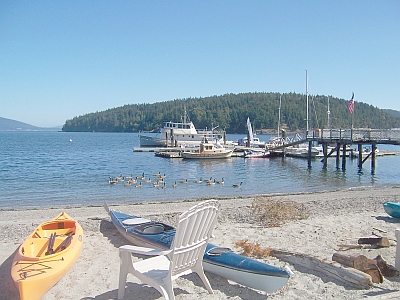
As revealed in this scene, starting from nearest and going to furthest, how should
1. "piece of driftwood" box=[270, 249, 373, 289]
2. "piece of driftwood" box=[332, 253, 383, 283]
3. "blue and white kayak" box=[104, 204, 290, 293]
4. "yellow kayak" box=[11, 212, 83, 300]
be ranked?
"yellow kayak" box=[11, 212, 83, 300] < "blue and white kayak" box=[104, 204, 290, 293] < "piece of driftwood" box=[270, 249, 373, 289] < "piece of driftwood" box=[332, 253, 383, 283]

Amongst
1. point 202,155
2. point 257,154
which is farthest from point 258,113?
point 202,155

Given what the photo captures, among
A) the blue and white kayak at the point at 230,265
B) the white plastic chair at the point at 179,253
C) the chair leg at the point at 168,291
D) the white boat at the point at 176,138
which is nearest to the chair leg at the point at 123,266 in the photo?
the white plastic chair at the point at 179,253

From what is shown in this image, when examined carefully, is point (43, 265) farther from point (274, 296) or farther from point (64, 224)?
point (274, 296)

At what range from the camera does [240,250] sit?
736cm

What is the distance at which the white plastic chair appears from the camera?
4.43 m

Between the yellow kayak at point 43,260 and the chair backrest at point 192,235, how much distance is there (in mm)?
1884

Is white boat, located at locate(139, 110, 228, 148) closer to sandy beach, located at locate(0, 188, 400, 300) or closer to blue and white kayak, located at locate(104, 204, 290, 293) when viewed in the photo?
sandy beach, located at locate(0, 188, 400, 300)

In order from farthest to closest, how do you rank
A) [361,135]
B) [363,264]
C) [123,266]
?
Answer: [361,135] → [363,264] → [123,266]

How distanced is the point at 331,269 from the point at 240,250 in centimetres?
208

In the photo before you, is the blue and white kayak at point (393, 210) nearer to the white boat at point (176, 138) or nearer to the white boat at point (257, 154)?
the white boat at point (257, 154)

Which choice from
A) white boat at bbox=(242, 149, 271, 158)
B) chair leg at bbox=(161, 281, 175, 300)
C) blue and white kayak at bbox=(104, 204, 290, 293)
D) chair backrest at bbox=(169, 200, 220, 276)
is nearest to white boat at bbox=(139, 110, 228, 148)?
white boat at bbox=(242, 149, 271, 158)

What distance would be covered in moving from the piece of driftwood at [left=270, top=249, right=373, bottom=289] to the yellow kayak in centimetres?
358

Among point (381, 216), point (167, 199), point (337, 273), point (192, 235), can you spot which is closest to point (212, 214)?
point (192, 235)

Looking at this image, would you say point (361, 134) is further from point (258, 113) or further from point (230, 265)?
point (258, 113)
